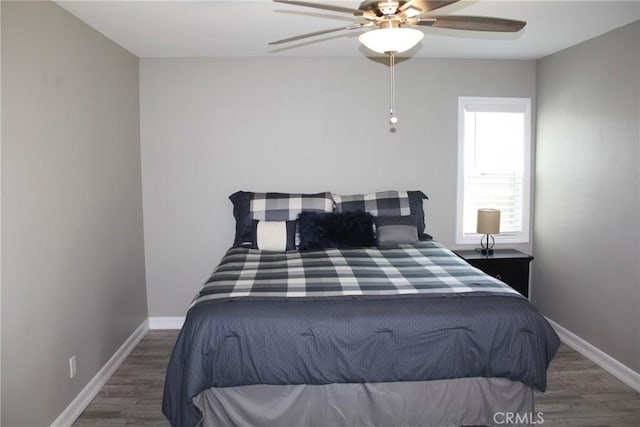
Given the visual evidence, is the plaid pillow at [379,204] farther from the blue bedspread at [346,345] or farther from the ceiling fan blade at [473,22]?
the ceiling fan blade at [473,22]

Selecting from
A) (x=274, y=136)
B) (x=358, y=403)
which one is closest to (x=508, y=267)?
(x=358, y=403)

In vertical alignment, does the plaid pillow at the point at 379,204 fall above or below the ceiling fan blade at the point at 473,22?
below

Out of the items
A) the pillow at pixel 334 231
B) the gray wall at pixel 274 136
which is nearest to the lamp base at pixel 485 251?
the gray wall at pixel 274 136

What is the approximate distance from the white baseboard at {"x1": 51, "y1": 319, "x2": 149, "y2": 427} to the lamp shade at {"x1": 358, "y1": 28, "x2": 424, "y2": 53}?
2.61 m

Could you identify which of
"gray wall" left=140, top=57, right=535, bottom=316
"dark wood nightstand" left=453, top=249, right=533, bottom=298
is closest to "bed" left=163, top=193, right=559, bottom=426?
"dark wood nightstand" left=453, top=249, right=533, bottom=298

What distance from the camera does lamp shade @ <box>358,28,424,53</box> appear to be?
6.95 ft

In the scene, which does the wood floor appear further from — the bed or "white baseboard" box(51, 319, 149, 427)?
the bed

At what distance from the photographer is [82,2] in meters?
2.71

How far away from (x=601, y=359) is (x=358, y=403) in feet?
7.03

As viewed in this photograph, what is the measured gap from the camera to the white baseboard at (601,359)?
321 cm

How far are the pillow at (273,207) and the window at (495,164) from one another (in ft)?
4.45

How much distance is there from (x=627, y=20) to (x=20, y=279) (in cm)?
391

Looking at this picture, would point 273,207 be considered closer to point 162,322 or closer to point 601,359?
point 162,322

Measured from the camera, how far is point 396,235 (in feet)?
12.5
